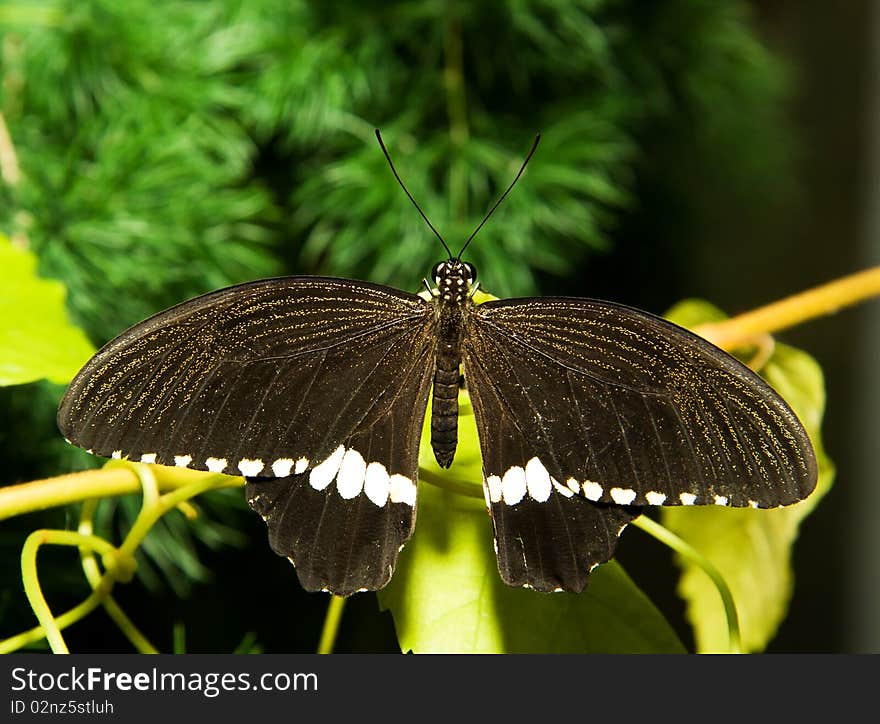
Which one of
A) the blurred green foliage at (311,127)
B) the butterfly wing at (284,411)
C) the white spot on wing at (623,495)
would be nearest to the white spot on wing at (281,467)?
the butterfly wing at (284,411)

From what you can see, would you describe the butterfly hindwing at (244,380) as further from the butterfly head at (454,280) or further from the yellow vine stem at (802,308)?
the yellow vine stem at (802,308)

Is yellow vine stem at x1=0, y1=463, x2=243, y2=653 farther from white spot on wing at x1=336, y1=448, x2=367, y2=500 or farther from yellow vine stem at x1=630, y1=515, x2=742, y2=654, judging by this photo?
yellow vine stem at x1=630, y1=515, x2=742, y2=654

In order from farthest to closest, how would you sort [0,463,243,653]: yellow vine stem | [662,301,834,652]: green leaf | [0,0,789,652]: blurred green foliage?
[0,0,789,652]: blurred green foliage → [662,301,834,652]: green leaf → [0,463,243,653]: yellow vine stem

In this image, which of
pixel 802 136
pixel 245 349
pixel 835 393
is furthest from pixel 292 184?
pixel 835 393

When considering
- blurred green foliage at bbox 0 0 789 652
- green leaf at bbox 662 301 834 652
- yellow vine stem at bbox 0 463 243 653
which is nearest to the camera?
yellow vine stem at bbox 0 463 243 653

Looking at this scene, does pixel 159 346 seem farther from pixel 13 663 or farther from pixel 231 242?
pixel 231 242

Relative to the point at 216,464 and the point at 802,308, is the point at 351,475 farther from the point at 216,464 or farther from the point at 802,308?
the point at 802,308

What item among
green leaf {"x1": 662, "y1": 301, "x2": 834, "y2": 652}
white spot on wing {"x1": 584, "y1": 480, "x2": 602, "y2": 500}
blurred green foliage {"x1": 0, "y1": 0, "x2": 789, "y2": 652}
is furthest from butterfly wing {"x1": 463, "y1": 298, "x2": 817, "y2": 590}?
blurred green foliage {"x1": 0, "y1": 0, "x2": 789, "y2": 652}
